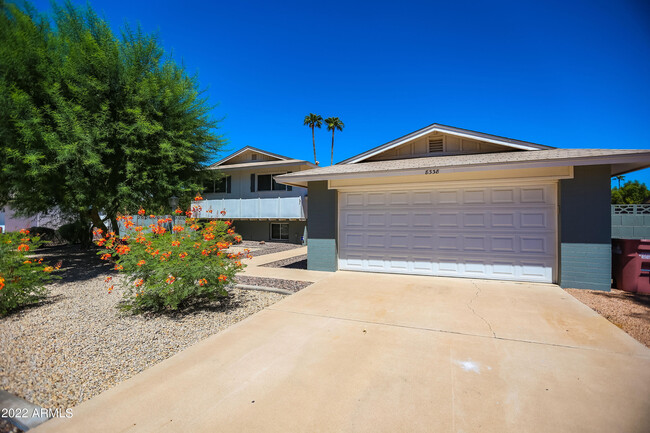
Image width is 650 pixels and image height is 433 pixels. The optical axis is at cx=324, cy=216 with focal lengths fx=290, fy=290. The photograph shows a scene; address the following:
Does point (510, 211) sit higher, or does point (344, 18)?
point (344, 18)

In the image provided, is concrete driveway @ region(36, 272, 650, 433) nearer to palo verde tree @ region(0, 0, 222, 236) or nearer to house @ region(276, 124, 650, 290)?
house @ region(276, 124, 650, 290)

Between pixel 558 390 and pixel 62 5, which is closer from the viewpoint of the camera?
pixel 558 390

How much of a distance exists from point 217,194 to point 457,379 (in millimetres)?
18503

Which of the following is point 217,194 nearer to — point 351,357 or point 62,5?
point 62,5

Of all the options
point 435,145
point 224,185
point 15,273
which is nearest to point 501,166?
point 435,145

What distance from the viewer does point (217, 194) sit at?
19.1m

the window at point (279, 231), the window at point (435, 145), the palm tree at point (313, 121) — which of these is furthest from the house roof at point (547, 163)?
the palm tree at point (313, 121)

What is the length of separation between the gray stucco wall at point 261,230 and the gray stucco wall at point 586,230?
1307 cm

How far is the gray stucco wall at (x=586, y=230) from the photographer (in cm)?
620

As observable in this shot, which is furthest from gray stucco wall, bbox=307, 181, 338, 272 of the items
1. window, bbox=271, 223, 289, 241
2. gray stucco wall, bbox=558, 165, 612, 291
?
window, bbox=271, 223, 289, 241

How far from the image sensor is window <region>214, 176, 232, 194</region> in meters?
18.9

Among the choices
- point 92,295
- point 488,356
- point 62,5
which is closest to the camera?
point 488,356

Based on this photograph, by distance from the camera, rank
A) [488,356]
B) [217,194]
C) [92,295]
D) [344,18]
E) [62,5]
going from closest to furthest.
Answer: [488,356] < [92,295] < [62,5] < [344,18] < [217,194]

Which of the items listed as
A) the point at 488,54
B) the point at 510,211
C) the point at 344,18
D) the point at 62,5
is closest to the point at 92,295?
the point at 62,5
